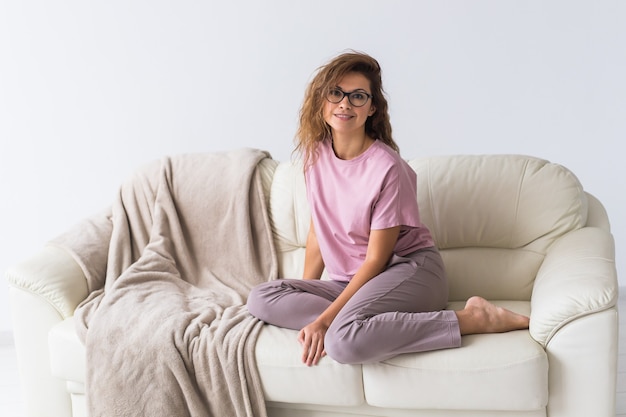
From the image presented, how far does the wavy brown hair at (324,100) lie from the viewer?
2.28 m

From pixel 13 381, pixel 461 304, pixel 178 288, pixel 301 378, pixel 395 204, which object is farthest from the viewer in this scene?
pixel 13 381

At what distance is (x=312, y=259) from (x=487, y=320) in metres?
0.66

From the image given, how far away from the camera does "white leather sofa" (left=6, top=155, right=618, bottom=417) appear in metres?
1.95

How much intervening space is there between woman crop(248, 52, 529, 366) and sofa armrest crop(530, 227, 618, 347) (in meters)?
0.12

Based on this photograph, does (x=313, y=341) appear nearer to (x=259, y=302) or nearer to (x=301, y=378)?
(x=301, y=378)

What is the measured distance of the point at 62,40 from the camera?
3.33 metres

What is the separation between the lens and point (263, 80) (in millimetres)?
3326

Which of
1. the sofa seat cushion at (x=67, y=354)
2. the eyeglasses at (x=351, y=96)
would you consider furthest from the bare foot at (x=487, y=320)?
the sofa seat cushion at (x=67, y=354)

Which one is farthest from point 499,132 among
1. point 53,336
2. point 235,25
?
point 53,336

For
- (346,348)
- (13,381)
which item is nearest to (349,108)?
(346,348)

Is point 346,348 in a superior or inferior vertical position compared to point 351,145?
inferior

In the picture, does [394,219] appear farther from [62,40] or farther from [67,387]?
[62,40]

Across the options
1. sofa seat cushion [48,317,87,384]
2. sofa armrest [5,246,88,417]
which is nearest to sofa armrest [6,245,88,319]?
sofa armrest [5,246,88,417]

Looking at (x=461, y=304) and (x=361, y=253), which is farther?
(x=461, y=304)
